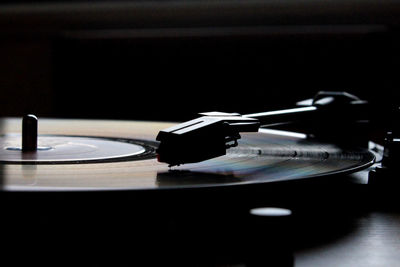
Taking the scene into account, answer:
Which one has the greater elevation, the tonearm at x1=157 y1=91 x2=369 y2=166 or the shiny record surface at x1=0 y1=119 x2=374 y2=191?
the tonearm at x1=157 y1=91 x2=369 y2=166

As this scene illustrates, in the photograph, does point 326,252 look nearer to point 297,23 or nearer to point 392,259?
point 392,259

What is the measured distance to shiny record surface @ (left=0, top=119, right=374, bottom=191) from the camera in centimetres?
54

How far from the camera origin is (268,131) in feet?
3.38

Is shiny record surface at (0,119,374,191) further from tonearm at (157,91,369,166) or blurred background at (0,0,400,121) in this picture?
blurred background at (0,0,400,121)

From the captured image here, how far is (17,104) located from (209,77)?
2.44 feet

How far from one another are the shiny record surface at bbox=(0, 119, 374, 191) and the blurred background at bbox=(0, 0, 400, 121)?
1.08 metres

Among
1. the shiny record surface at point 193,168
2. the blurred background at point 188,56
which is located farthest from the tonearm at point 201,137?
the blurred background at point 188,56

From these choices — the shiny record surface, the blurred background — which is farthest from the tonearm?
the blurred background

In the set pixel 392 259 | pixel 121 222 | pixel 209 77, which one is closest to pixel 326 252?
pixel 392 259

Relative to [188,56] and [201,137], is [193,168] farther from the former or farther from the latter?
[188,56]

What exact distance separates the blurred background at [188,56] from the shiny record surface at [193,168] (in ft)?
3.55

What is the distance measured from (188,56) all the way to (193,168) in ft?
5.11

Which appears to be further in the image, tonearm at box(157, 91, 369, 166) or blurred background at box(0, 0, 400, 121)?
blurred background at box(0, 0, 400, 121)

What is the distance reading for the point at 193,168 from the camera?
0.63 meters
